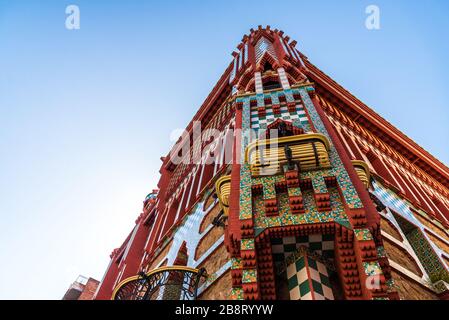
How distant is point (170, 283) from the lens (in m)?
6.09

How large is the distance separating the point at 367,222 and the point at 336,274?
2.47ft

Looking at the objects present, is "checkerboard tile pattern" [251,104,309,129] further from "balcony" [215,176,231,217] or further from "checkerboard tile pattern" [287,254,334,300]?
"checkerboard tile pattern" [287,254,334,300]

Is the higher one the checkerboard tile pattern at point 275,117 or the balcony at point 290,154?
the checkerboard tile pattern at point 275,117

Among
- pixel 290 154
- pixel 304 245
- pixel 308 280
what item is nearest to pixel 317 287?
pixel 308 280

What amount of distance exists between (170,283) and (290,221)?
2652 millimetres

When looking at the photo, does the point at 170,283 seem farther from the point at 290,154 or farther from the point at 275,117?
the point at 275,117

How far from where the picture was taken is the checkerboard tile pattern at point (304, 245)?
14.6ft

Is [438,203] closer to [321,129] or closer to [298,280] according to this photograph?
[321,129]

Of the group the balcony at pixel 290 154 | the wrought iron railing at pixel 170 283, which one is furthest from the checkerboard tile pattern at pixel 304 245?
the wrought iron railing at pixel 170 283

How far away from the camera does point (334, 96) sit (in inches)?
501

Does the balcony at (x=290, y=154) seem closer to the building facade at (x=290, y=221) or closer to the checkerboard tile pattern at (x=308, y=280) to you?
the building facade at (x=290, y=221)

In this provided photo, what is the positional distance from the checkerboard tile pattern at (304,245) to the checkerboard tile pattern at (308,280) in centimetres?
14

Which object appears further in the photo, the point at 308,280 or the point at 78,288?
the point at 78,288
